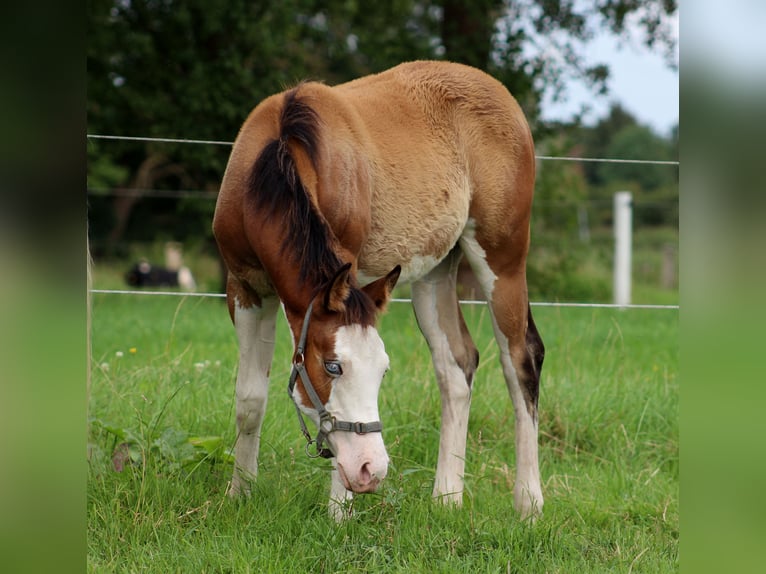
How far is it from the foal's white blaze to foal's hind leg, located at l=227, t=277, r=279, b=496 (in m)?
0.90

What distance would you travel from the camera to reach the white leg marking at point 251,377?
3.61 metres

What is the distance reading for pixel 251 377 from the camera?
3658 mm

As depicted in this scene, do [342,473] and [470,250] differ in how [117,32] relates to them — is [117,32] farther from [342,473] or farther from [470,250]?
[342,473]

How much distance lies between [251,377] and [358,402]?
1028 mm

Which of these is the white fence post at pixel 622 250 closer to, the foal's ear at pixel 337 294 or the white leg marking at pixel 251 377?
the white leg marking at pixel 251 377

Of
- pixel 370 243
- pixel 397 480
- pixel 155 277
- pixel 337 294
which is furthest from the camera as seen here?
pixel 155 277

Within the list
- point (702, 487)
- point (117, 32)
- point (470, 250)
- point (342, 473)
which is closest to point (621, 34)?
point (117, 32)

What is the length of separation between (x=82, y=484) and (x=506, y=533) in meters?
2.47

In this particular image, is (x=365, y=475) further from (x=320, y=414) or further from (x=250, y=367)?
(x=250, y=367)

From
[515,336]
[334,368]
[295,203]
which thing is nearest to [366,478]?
[334,368]

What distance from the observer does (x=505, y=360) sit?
4199 millimetres

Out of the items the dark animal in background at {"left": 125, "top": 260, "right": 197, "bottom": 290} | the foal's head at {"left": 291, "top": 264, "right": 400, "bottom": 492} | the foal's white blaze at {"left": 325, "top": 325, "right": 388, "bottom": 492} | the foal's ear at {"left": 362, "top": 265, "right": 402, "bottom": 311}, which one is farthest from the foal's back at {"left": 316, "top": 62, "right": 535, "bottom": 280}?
the dark animal in background at {"left": 125, "top": 260, "right": 197, "bottom": 290}

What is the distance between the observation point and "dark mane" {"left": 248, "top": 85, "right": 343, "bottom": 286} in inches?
120

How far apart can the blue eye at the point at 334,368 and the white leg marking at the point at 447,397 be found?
52.5 inches
